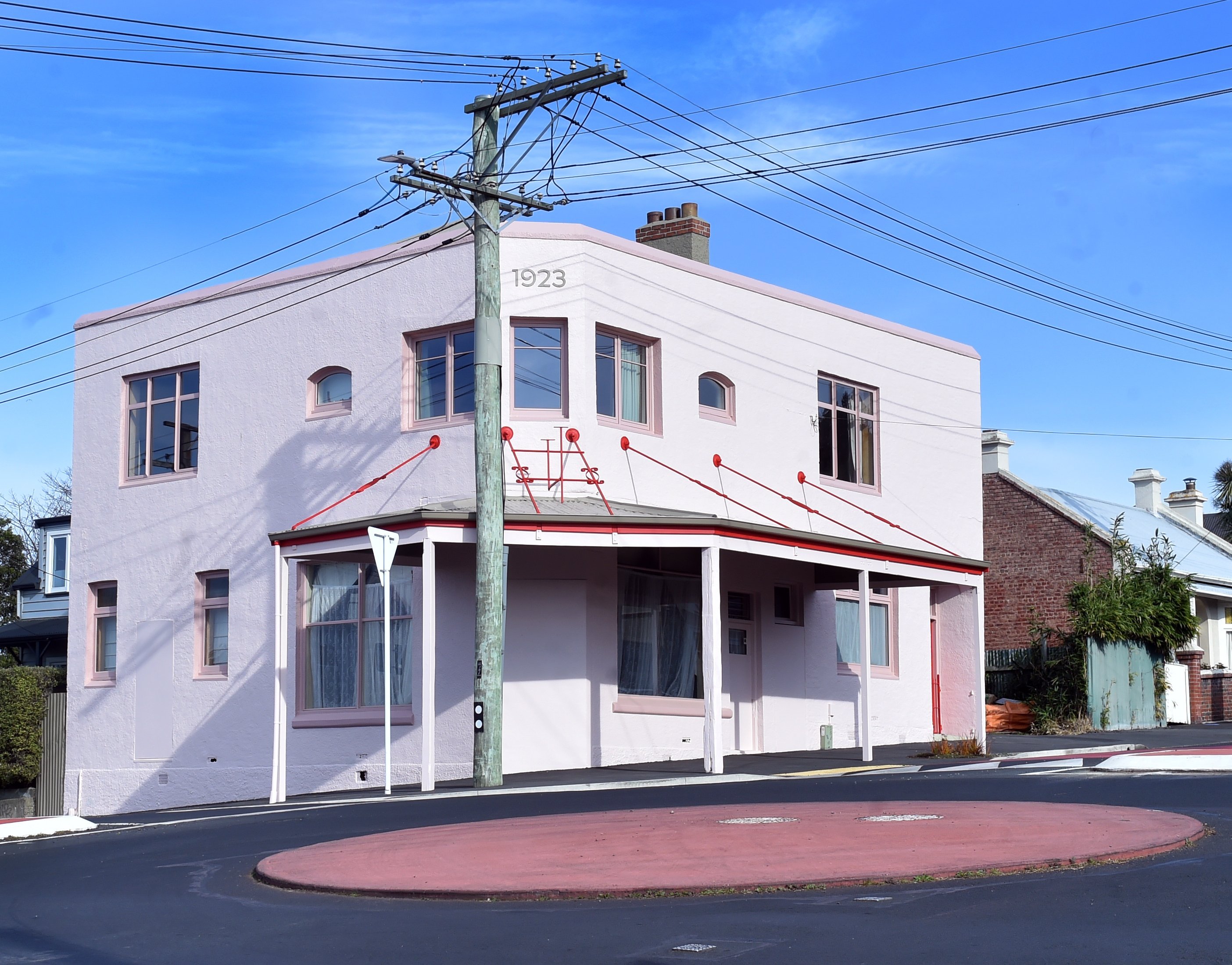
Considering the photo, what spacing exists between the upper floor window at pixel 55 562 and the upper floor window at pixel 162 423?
1281 centimetres

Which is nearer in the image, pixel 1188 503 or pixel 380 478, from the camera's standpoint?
pixel 380 478

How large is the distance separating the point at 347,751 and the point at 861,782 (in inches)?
316

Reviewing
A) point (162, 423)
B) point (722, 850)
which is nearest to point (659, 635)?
point (162, 423)

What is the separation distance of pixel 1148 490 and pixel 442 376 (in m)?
26.9

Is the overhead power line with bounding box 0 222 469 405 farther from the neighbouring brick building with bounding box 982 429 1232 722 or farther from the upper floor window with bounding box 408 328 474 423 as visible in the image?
the neighbouring brick building with bounding box 982 429 1232 722

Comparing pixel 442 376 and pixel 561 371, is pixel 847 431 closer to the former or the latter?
pixel 561 371

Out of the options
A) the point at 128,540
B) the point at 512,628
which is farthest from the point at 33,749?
the point at 512,628

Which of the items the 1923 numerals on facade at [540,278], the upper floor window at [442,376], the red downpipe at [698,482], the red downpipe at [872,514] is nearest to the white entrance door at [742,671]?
the red downpipe at [698,482]

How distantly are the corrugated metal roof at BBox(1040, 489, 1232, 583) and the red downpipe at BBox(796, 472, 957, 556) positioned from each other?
772 centimetres

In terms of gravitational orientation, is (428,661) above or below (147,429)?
below

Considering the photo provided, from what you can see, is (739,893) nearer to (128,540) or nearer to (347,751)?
(347,751)

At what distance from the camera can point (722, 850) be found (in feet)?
32.6

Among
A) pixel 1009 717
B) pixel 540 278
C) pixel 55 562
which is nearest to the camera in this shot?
pixel 540 278

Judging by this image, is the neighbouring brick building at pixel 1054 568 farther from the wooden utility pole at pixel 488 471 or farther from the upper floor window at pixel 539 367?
the wooden utility pole at pixel 488 471
